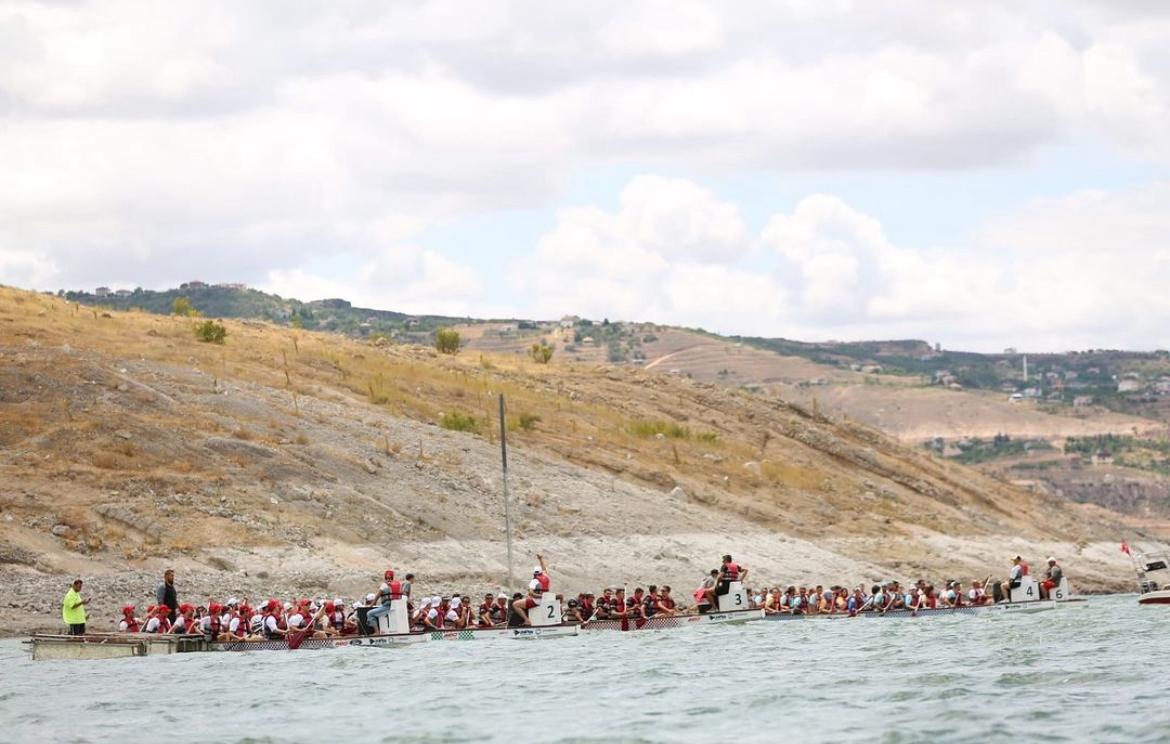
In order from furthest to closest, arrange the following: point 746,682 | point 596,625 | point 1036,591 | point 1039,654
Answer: point 1036,591, point 596,625, point 1039,654, point 746,682

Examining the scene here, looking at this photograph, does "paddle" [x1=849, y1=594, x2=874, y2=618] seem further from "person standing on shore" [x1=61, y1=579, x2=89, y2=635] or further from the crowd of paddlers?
"person standing on shore" [x1=61, y1=579, x2=89, y2=635]

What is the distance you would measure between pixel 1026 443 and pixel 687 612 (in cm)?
11734

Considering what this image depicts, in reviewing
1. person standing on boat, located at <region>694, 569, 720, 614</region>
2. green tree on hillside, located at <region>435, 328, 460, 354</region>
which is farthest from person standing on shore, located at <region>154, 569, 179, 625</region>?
green tree on hillside, located at <region>435, 328, 460, 354</region>

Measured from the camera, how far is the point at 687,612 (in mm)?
51594

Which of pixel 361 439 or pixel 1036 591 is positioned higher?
pixel 361 439

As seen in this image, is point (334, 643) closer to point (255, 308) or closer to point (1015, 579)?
point (1015, 579)

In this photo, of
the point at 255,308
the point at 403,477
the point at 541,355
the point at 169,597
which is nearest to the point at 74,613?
the point at 169,597

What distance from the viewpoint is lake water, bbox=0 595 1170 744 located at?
3014 cm

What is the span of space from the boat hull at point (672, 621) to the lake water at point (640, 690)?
116cm

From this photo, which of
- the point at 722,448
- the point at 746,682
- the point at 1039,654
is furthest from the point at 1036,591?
the point at 722,448

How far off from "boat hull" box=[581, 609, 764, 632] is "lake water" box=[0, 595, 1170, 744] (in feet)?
3.80

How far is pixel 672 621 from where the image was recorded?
1972 inches

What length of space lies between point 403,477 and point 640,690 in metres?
29.9

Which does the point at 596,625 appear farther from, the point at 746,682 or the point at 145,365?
the point at 145,365
